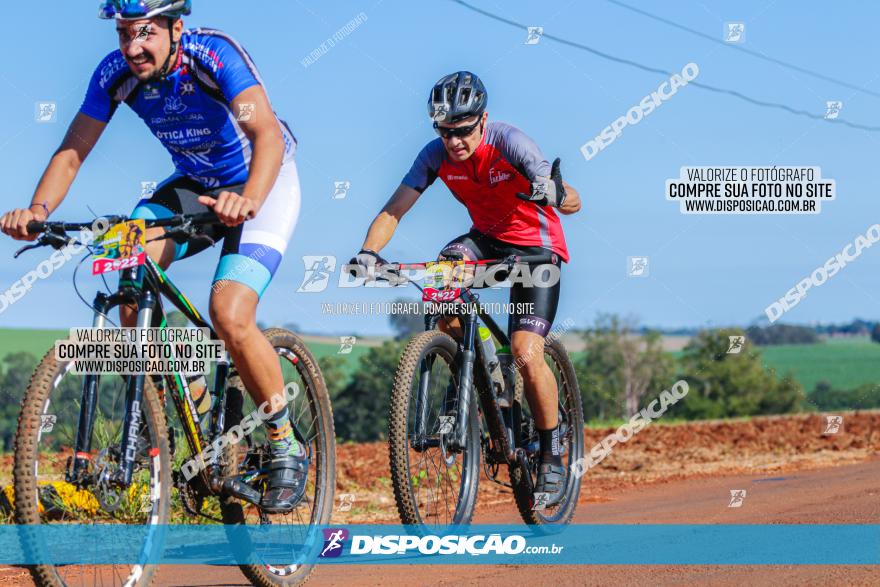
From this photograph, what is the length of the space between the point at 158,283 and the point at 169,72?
3.35ft

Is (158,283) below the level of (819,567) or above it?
above

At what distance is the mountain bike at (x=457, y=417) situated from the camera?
22.8 feet

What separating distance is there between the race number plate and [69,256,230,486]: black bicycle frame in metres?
0.10

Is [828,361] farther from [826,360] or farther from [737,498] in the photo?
[737,498]

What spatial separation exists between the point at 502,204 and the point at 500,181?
0.20 meters

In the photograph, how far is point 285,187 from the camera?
6.20 meters

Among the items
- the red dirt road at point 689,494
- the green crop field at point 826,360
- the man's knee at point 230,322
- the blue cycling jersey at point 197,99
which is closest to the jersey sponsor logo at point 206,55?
the blue cycling jersey at point 197,99

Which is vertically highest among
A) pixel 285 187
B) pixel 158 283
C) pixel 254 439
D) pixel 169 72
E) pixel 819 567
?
pixel 169 72

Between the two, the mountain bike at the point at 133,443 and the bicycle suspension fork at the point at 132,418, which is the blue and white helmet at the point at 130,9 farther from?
the bicycle suspension fork at the point at 132,418

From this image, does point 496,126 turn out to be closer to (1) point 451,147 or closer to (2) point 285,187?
(1) point 451,147

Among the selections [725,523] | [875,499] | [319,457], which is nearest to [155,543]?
[319,457]

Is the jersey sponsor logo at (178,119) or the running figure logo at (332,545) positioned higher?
the jersey sponsor logo at (178,119)

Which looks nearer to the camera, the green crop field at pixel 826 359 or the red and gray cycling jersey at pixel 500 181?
the red and gray cycling jersey at pixel 500 181

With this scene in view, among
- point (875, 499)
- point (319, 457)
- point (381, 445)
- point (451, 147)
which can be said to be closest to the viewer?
point (319, 457)
